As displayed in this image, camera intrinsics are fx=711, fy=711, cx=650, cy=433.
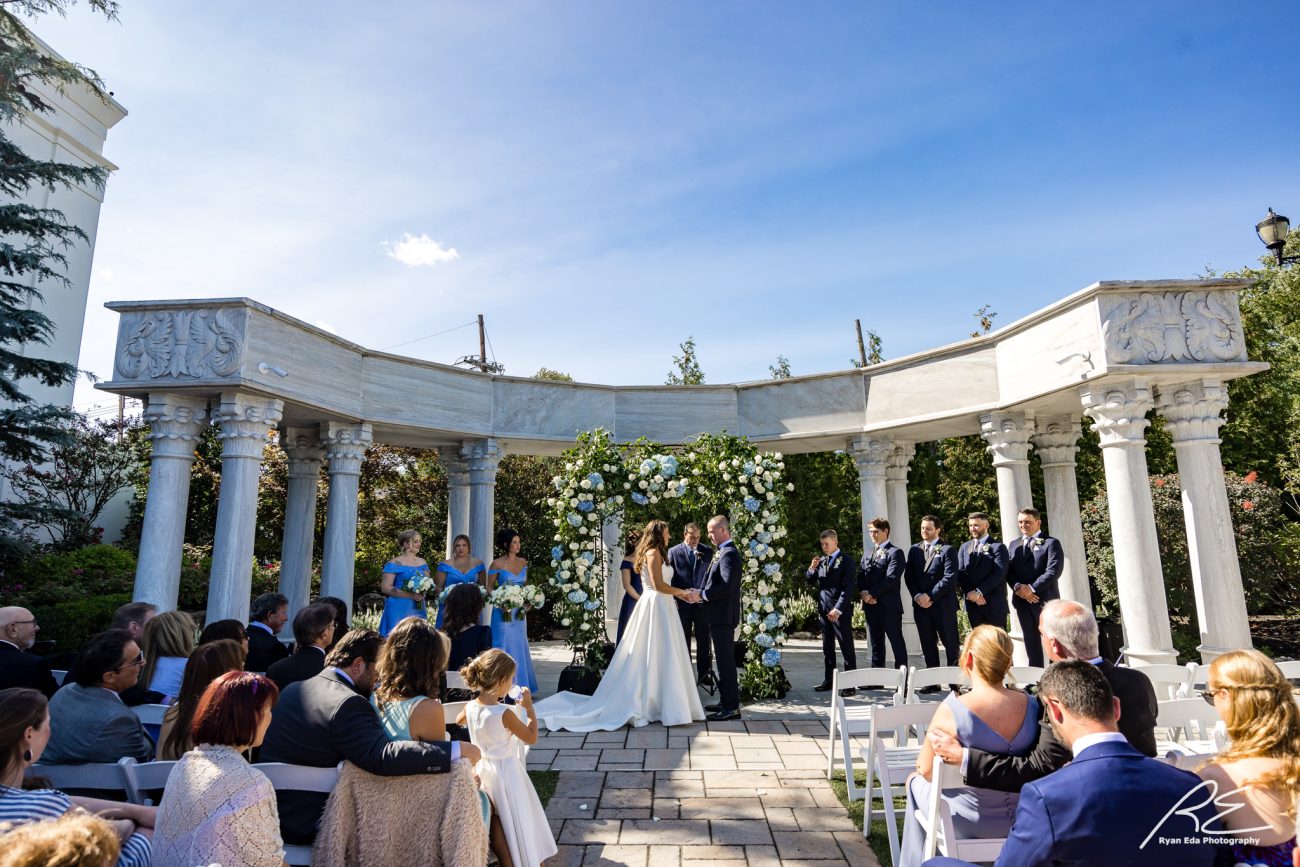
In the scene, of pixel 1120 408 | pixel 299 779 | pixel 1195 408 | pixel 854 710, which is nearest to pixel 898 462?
pixel 1120 408

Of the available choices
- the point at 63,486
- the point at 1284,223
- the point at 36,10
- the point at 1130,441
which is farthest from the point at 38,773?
the point at 63,486

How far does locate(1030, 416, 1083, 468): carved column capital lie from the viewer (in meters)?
9.75

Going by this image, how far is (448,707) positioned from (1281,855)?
341 centimetres

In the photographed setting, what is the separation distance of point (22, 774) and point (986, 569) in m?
8.21

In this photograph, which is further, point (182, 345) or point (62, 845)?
point (182, 345)

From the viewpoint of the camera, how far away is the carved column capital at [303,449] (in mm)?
10148

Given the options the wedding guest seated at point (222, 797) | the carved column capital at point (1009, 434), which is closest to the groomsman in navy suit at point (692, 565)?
the carved column capital at point (1009, 434)

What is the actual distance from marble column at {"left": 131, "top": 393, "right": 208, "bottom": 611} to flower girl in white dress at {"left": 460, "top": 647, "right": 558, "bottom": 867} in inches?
226

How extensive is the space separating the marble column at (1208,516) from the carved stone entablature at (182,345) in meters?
10.0

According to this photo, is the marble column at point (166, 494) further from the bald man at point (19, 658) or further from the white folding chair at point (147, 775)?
the white folding chair at point (147, 775)

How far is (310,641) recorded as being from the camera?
3.95m

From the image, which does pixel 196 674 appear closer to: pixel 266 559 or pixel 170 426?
pixel 170 426

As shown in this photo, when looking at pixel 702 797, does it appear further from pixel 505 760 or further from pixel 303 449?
pixel 303 449

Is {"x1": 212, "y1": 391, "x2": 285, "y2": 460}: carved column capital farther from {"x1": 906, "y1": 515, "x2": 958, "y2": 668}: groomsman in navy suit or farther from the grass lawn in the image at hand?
{"x1": 906, "y1": 515, "x2": 958, "y2": 668}: groomsman in navy suit
